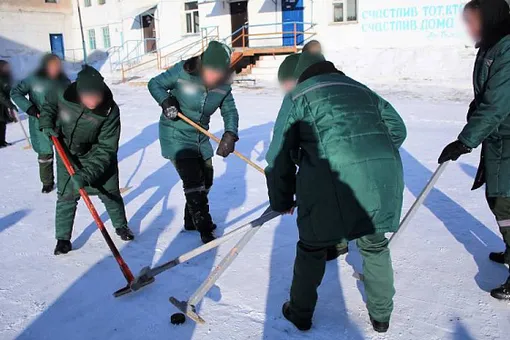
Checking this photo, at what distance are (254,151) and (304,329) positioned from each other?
437cm

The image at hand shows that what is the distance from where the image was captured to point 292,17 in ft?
57.0

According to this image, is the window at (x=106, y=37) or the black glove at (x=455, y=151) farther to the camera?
the window at (x=106, y=37)

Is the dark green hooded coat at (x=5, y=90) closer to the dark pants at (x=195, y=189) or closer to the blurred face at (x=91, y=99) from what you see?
the blurred face at (x=91, y=99)

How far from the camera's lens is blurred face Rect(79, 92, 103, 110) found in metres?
3.12

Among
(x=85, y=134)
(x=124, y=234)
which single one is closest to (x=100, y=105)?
(x=85, y=134)

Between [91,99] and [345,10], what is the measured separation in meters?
14.5

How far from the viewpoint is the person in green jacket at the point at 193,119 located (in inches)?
135

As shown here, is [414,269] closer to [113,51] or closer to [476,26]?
[476,26]

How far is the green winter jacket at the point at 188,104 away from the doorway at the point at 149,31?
21.5 m

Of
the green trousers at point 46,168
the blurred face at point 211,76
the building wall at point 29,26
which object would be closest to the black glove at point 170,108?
the blurred face at point 211,76

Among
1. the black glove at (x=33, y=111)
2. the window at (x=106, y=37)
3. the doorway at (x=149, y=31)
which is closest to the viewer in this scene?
the black glove at (x=33, y=111)

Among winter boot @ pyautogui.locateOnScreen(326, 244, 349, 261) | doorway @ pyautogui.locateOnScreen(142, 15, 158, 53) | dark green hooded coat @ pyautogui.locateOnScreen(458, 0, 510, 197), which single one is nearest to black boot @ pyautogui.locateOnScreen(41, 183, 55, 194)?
winter boot @ pyautogui.locateOnScreen(326, 244, 349, 261)

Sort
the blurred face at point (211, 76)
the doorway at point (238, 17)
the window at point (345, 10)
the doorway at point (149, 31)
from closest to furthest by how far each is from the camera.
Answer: the blurred face at point (211, 76) < the window at point (345, 10) < the doorway at point (238, 17) < the doorway at point (149, 31)

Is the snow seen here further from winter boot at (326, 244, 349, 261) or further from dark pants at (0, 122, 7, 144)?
dark pants at (0, 122, 7, 144)
